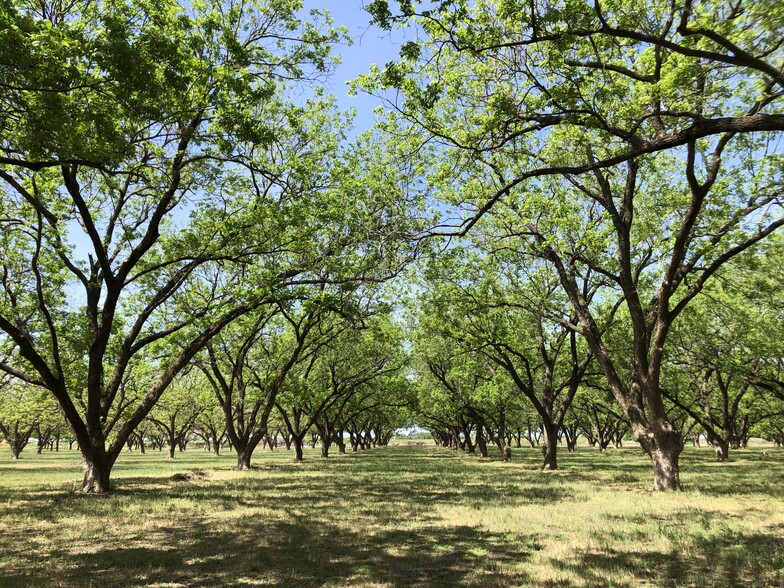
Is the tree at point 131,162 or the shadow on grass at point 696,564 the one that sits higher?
the tree at point 131,162

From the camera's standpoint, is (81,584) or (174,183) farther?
(174,183)

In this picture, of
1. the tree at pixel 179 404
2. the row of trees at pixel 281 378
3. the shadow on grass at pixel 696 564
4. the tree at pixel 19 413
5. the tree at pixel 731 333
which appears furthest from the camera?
the tree at pixel 179 404

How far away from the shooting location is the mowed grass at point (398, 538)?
6.31 m

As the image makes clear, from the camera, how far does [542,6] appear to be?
810 cm

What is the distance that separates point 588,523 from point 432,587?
5.49m

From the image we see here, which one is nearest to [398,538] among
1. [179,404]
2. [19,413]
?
[179,404]

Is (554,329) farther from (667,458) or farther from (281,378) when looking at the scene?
(281,378)

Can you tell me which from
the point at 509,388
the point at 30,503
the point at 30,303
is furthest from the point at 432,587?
the point at 509,388

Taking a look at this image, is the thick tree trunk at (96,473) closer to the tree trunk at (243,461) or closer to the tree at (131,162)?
the tree at (131,162)

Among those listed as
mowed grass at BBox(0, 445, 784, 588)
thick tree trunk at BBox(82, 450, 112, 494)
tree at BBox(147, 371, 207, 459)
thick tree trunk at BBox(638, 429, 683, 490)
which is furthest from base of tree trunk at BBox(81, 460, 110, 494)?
tree at BBox(147, 371, 207, 459)

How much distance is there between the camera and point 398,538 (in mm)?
8719

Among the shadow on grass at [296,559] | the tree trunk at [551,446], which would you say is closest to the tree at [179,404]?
the tree trunk at [551,446]

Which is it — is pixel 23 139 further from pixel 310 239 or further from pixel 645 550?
pixel 645 550

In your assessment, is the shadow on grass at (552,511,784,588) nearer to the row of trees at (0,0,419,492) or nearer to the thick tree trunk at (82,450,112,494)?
the row of trees at (0,0,419,492)
